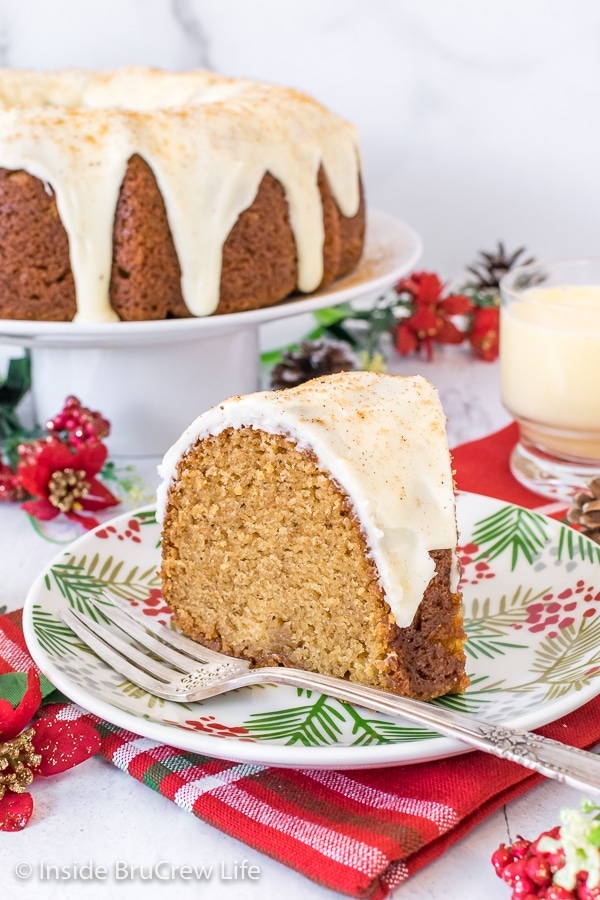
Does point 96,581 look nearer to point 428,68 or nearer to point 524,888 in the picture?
point 524,888

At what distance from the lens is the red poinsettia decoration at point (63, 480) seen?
2016mm

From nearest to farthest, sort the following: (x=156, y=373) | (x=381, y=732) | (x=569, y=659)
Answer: (x=381, y=732), (x=569, y=659), (x=156, y=373)

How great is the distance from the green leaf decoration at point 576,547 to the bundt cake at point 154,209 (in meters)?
0.92

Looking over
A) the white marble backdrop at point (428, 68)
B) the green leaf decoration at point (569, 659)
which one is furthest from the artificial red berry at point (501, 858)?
the white marble backdrop at point (428, 68)

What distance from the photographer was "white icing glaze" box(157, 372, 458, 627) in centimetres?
128

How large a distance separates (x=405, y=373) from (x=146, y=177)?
941 millimetres

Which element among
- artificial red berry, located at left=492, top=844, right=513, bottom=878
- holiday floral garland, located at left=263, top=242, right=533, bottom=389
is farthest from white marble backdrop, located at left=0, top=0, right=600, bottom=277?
artificial red berry, located at left=492, top=844, right=513, bottom=878

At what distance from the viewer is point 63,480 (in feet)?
6.62

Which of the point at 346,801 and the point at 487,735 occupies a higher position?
the point at 487,735

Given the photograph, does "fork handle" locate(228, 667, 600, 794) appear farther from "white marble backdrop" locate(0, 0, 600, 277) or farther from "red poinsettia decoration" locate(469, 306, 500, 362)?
"white marble backdrop" locate(0, 0, 600, 277)

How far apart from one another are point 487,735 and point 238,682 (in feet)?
1.11

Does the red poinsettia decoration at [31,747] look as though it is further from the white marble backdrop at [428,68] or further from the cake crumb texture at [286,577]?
the white marble backdrop at [428,68]

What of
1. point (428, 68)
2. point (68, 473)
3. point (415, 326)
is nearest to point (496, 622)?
point (68, 473)

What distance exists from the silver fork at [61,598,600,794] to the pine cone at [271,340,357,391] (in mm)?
1134
